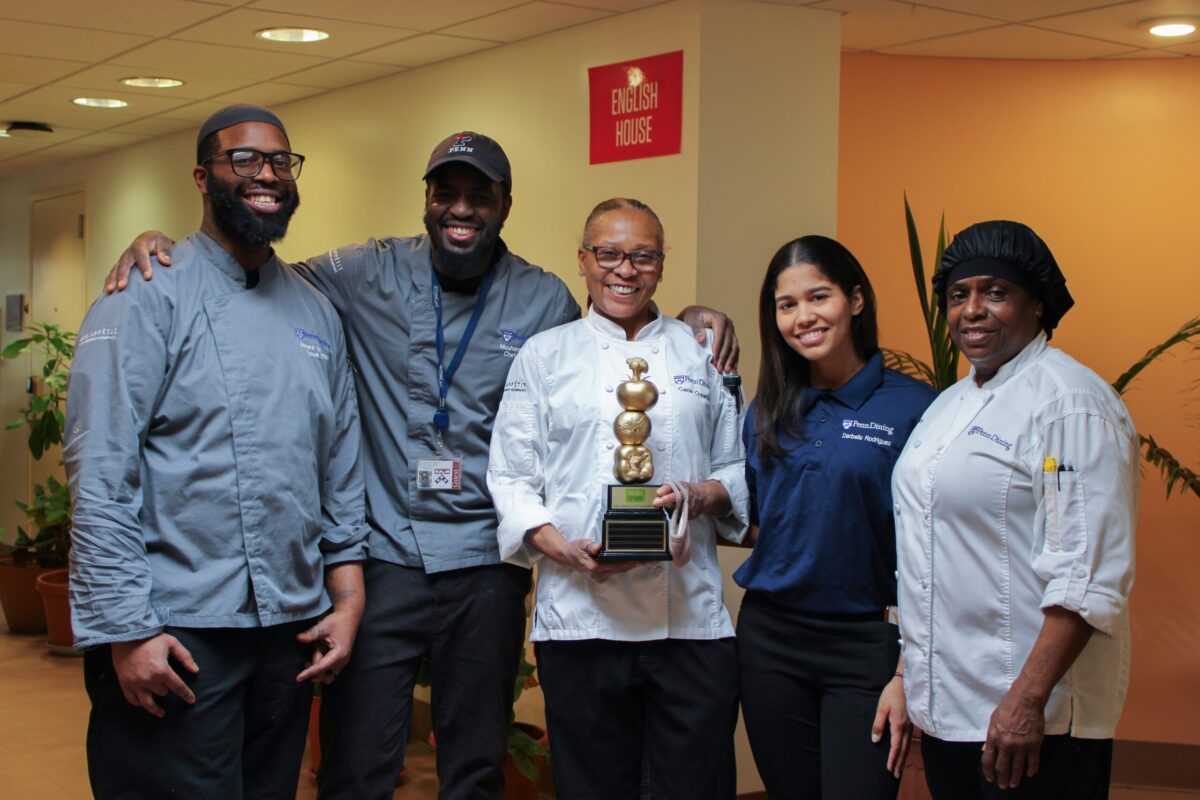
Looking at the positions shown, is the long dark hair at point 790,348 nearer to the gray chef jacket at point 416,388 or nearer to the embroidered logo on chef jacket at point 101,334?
the gray chef jacket at point 416,388

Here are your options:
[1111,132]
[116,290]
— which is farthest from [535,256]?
[116,290]

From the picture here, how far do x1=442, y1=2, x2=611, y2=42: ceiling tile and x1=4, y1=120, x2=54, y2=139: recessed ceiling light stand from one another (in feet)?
10.8

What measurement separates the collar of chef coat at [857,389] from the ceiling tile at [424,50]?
2.66 metres

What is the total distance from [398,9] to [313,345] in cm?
212

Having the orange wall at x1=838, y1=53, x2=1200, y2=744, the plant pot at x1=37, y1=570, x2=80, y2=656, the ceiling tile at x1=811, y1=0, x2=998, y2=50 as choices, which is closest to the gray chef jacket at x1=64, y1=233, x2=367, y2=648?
the ceiling tile at x1=811, y1=0, x2=998, y2=50

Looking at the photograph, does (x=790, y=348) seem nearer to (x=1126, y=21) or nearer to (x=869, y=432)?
(x=869, y=432)

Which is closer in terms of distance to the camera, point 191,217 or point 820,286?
point 820,286

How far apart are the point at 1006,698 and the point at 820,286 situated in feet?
2.65

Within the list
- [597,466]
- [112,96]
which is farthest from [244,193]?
[112,96]

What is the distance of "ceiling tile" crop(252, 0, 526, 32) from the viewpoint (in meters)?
4.15

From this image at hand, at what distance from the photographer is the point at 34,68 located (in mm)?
5359

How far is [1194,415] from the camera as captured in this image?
487 cm

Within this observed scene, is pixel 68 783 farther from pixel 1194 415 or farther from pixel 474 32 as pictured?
pixel 1194 415

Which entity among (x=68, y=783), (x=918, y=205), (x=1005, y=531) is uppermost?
(x=918, y=205)
